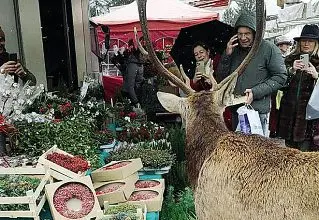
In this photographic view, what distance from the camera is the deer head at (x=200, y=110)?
3488mm

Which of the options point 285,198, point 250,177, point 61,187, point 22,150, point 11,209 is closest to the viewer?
point 285,198

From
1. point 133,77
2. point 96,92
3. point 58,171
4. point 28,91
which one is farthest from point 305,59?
point 133,77

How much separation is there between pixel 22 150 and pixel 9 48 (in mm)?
4005

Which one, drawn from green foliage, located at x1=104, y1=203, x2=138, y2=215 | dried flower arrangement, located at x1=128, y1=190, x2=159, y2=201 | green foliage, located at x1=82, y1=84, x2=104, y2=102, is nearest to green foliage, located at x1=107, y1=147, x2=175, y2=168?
dried flower arrangement, located at x1=128, y1=190, x2=159, y2=201

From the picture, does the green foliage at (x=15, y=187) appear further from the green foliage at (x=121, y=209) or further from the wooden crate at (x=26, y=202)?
the green foliage at (x=121, y=209)

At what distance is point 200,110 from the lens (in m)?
3.70

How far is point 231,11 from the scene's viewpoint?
16.3 meters

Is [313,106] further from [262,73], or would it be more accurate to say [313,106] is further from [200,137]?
[200,137]

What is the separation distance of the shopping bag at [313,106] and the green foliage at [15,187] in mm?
3150

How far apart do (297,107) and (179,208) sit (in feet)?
6.68

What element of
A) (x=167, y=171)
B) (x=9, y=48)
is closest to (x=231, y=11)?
(x=9, y=48)

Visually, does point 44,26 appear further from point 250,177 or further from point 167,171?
point 250,177

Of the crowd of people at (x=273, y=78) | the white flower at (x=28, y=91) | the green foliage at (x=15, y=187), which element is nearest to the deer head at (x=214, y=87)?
the crowd of people at (x=273, y=78)

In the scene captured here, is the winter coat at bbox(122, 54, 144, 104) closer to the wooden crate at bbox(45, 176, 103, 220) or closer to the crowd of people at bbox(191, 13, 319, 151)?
the crowd of people at bbox(191, 13, 319, 151)
